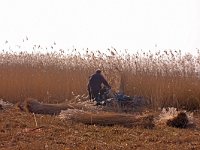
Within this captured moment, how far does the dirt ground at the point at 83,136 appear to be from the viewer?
21.3ft

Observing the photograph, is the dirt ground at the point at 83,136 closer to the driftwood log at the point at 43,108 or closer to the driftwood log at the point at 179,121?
the driftwood log at the point at 179,121

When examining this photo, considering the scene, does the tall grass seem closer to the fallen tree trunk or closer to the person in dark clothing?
the person in dark clothing

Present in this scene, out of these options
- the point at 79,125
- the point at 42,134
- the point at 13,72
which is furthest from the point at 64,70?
the point at 42,134

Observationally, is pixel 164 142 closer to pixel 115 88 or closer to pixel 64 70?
pixel 115 88

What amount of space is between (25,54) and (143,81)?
470 centimetres

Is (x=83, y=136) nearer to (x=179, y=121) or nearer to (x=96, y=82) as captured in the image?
(x=179, y=121)

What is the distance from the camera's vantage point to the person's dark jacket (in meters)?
12.5

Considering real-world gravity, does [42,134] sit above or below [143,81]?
below

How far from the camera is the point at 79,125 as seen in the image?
828cm

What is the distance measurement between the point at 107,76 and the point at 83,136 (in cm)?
673

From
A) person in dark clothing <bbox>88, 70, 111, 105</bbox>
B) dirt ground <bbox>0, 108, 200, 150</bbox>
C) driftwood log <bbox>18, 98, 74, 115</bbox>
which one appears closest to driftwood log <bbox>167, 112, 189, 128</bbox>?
dirt ground <bbox>0, 108, 200, 150</bbox>

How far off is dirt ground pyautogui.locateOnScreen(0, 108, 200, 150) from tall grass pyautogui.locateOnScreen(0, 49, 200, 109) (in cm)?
340

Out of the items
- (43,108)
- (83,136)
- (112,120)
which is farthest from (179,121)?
(43,108)

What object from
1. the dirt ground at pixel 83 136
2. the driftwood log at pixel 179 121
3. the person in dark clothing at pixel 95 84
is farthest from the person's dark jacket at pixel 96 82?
the driftwood log at pixel 179 121
